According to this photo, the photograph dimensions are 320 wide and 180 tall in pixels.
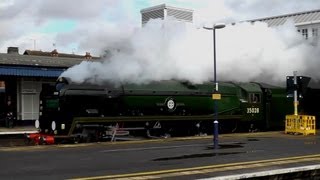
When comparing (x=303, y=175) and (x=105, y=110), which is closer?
(x=303, y=175)

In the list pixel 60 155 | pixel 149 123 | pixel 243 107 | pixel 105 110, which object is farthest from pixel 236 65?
pixel 60 155

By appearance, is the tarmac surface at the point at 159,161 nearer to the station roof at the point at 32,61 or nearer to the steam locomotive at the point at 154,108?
the steam locomotive at the point at 154,108

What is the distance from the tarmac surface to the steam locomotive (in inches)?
89.2

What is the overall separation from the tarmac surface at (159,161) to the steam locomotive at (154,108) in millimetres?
2267

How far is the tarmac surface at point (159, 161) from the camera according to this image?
10602 millimetres

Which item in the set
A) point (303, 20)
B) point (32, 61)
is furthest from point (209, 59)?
point (303, 20)

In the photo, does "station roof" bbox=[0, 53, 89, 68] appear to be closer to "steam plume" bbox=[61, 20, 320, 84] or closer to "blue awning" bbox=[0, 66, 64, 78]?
"blue awning" bbox=[0, 66, 64, 78]

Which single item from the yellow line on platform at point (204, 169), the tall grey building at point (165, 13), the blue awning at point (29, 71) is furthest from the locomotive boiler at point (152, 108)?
the blue awning at point (29, 71)

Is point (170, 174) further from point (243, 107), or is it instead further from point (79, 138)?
point (243, 107)

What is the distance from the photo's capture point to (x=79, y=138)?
1992cm

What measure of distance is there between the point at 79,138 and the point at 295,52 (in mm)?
14042

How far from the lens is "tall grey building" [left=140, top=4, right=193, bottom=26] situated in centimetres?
2500

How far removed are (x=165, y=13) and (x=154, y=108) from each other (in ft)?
16.3

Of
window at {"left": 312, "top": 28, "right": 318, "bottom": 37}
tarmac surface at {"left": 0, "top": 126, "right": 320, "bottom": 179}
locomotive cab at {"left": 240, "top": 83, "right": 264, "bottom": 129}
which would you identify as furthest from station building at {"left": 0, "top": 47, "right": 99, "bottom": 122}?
window at {"left": 312, "top": 28, "right": 318, "bottom": 37}
